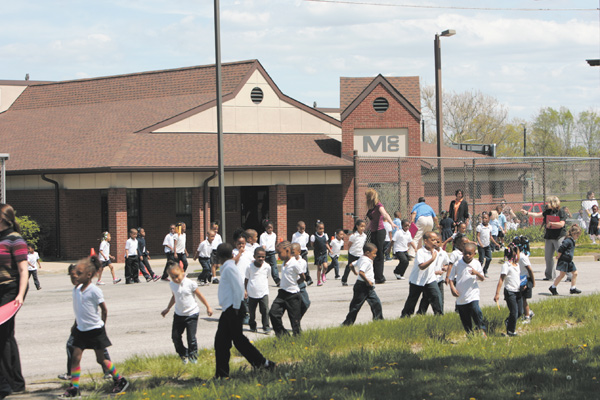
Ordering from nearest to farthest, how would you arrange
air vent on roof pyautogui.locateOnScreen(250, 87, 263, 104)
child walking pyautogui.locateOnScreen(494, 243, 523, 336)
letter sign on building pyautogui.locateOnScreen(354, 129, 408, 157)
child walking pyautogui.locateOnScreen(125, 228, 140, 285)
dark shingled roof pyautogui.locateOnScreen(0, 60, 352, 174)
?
child walking pyautogui.locateOnScreen(494, 243, 523, 336) → child walking pyautogui.locateOnScreen(125, 228, 140, 285) → dark shingled roof pyautogui.locateOnScreen(0, 60, 352, 174) → letter sign on building pyautogui.locateOnScreen(354, 129, 408, 157) → air vent on roof pyautogui.locateOnScreen(250, 87, 263, 104)

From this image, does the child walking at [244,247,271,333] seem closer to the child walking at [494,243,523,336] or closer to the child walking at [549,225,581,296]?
the child walking at [494,243,523,336]

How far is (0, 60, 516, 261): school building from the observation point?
26.2 metres

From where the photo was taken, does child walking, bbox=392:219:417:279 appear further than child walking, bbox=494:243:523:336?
Yes

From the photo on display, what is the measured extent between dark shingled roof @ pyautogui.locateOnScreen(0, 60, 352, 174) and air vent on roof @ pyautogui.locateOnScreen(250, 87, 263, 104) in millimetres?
667

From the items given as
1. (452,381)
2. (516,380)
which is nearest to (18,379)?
(452,381)

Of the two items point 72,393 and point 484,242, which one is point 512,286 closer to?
point 72,393

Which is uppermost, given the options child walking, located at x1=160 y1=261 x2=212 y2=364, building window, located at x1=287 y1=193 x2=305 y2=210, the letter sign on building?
the letter sign on building

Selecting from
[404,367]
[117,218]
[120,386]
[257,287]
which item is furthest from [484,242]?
[117,218]

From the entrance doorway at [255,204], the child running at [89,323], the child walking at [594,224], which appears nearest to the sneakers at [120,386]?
the child running at [89,323]

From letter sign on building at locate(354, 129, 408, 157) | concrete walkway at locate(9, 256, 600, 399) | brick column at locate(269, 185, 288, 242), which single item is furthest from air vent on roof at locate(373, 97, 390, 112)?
concrete walkway at locate(9, 256, 600, 399)

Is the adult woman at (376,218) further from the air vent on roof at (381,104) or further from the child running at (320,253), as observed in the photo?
the air vent on roof at (381,104)

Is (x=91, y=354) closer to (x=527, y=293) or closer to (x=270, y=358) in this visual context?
(x=270, y=358)

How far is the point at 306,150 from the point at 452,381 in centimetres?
2184

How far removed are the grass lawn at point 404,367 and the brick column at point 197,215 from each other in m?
16.8
